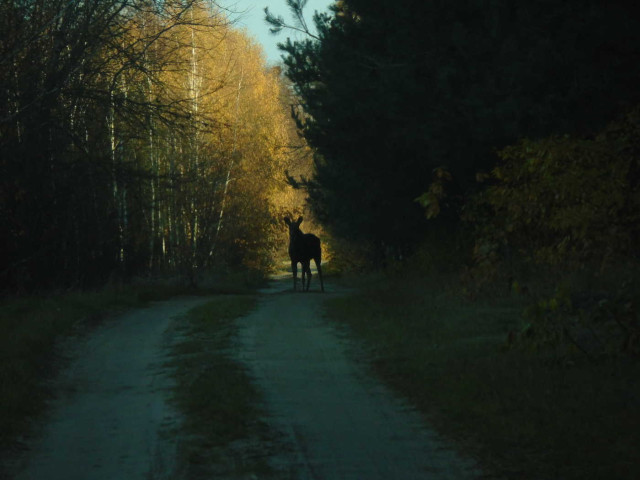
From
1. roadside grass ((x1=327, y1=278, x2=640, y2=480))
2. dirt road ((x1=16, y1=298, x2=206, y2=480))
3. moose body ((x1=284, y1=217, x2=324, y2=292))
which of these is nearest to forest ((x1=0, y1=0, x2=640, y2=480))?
roadside grass ((x1=327, y1=278, x2=640, y2=480))

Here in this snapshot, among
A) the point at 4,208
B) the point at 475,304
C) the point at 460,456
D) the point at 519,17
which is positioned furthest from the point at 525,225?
the point at 4,208

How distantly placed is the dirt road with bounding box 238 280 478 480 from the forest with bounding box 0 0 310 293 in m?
4.69

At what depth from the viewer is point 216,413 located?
8.30m

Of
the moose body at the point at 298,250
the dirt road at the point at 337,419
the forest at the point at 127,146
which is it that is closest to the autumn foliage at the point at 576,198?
the dirt road at the point at 337,419

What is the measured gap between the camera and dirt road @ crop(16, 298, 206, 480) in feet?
21.7

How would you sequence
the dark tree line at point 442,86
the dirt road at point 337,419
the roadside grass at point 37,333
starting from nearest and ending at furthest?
the dirt road at point 337,419 → the roadside grass at point 37,333 → the dark tree line at point 442,86

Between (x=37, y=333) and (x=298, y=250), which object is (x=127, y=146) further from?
(x=37, y=333)

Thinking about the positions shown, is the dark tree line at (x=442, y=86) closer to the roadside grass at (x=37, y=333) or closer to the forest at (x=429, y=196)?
the forest at (x=429, y=196)

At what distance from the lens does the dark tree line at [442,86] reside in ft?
40.5

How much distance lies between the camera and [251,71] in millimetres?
39062

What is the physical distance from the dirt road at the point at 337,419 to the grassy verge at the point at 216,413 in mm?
207

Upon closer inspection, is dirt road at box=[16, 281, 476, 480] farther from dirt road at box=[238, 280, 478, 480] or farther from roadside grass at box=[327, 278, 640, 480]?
roadside grass at box=[327, 278, 640, 480]

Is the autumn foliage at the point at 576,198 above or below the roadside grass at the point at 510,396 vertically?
above

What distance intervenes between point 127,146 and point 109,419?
20.0 metres
